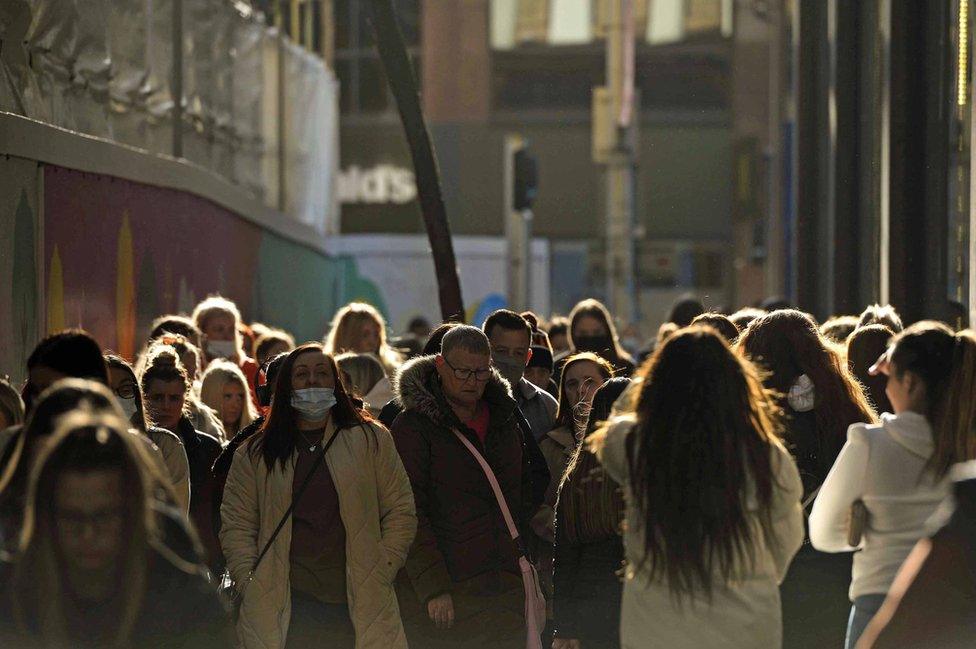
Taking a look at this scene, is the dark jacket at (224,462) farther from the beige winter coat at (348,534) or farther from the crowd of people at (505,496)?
the beige winter coat at (348,534)

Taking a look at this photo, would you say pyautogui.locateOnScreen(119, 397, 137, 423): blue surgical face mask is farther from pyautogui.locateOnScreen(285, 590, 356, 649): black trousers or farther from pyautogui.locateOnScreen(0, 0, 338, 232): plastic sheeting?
pyautogui.locateOnScreen(0, 0, 338, 232): plastic sheeting

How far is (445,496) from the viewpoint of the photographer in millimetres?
7598

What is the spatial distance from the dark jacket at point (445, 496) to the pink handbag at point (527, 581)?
0.8 inches

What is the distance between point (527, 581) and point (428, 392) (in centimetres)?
79

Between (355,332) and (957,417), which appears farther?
(355,332)

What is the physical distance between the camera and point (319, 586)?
7176 millimetres

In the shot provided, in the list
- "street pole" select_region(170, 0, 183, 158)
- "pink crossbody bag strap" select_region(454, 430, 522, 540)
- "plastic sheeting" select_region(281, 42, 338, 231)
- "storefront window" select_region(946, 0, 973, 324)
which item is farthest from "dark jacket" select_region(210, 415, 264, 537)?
"plastic sheeting" select_region(281, 42, 338, 231)

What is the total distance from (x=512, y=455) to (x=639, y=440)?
8.15ft

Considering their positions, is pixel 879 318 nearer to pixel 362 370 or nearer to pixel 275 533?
pixel 362 370

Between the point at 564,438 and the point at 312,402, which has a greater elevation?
the point at 312,402

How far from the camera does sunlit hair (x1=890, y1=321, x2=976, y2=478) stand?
556 centimetres

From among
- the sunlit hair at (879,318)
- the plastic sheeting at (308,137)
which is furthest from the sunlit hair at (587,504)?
the plastic sheeting at (308,137)

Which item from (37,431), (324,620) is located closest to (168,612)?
(37,431)

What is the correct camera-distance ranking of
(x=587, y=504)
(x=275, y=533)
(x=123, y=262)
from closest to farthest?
(x=587, y=504) → (x=275, y=533) → (x=123, y=262)
